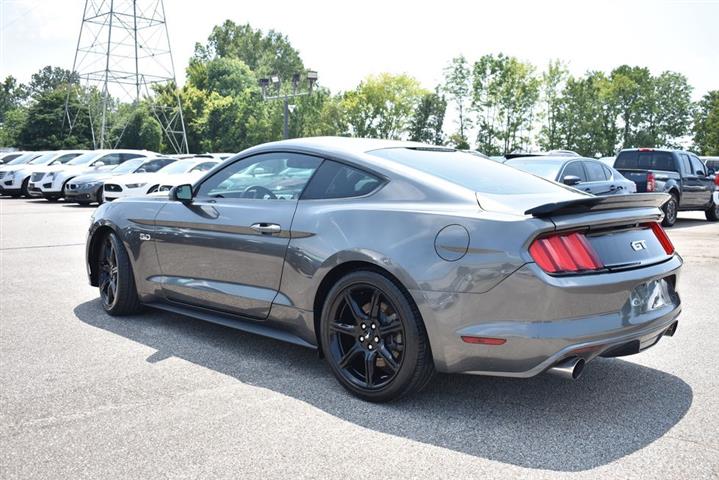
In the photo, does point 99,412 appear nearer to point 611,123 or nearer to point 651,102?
point 611,123

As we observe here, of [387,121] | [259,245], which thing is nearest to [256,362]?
[259,245]

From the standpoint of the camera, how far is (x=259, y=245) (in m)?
4.37

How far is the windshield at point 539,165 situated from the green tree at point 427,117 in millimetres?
63813

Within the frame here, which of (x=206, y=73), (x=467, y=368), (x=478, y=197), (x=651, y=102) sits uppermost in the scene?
(x=206, y=73)

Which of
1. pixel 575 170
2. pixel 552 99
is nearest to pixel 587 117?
pixel 552 99

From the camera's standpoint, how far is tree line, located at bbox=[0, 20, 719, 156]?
5669 centimetres

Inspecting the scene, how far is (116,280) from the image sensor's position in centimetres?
567

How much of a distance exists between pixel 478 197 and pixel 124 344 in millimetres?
2778

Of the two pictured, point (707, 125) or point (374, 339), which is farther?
point (707, 125)

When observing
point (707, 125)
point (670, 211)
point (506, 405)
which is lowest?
point (670, 211)

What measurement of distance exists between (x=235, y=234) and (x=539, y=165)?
8266mm

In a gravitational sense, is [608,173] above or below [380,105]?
below

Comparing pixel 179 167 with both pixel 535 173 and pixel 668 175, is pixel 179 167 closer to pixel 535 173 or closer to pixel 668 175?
pixel 535 173

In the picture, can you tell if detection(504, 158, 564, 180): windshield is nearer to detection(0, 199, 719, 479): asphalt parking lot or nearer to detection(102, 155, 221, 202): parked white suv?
detection(0, 199, 719, 479): asphalt parking lot
